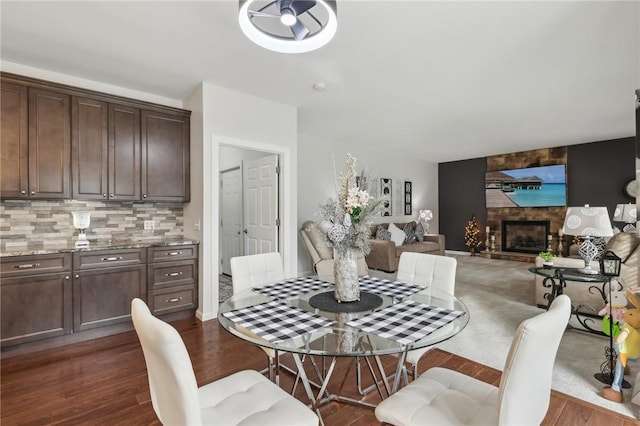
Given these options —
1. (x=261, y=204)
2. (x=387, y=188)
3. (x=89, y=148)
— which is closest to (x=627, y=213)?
(x=387, y=188)

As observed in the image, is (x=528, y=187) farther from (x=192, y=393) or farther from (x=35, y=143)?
(x=35, y=143)

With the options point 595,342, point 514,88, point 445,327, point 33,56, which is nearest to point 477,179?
point 514,88

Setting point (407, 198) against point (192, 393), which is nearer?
point (192, 393)

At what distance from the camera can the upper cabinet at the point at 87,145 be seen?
2.80 m

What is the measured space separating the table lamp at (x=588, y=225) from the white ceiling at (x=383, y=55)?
1.46 metres

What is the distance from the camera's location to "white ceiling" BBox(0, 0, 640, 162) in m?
2.24

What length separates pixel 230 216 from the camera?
5723mm

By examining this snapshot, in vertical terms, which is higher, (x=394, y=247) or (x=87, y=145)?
(x=87, y=145)

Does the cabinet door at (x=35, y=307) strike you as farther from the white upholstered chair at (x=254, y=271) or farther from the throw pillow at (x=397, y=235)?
the throw pillow at (x=397, y=235)

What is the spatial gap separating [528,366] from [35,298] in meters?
3.60

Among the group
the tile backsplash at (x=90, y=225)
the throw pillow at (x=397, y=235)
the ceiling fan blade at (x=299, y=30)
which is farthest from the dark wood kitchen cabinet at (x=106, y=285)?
the throw pillow at (x=397, y=235)

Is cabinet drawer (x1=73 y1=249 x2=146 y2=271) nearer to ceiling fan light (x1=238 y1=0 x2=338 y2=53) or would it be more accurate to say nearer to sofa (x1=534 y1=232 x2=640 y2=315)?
ceiling fan light (x1=238 y1=0 x2=338 y2=53)

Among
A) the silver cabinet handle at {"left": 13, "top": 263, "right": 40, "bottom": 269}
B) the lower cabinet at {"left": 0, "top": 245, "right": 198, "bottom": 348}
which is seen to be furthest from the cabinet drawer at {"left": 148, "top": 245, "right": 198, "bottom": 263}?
the silver cabinet handle at {"left": 13, "top": 263, "right": 40, "bottom": 269}

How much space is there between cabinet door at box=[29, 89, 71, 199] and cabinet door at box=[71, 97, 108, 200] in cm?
5
